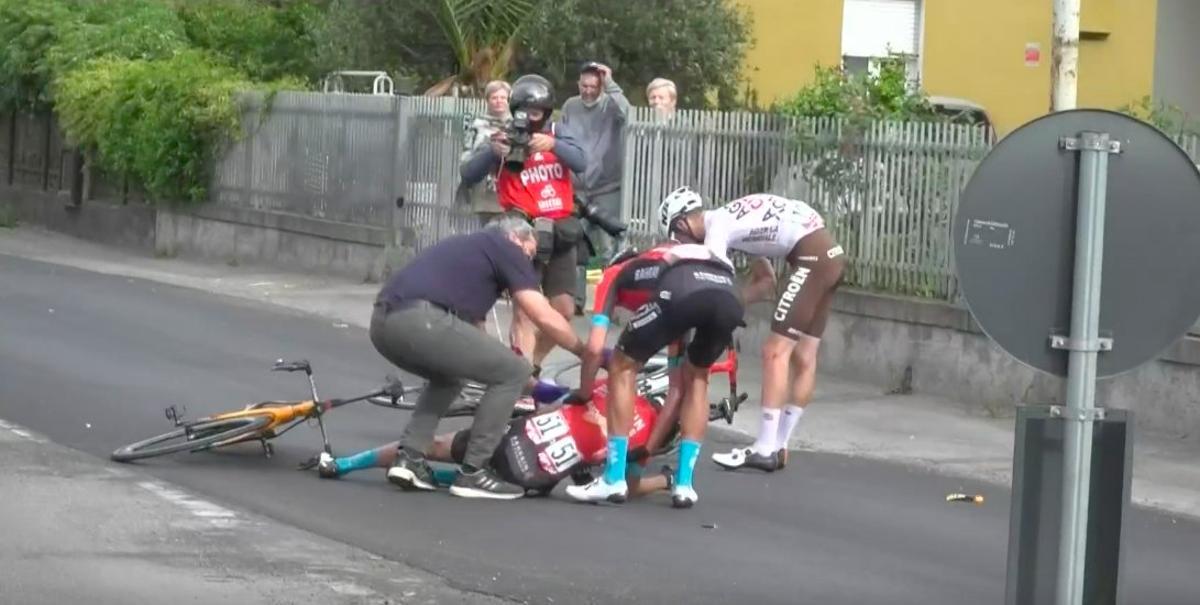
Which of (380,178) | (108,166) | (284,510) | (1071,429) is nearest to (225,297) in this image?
(380,178)

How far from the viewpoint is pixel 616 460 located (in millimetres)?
9609

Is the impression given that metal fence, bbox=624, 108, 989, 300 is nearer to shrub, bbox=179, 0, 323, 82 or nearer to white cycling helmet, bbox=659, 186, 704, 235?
white cycling helmet, bbox=659, 186, 704, 235

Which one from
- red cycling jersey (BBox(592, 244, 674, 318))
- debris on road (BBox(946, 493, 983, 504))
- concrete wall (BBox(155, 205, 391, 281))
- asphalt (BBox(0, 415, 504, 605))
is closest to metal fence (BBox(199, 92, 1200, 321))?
concrete wall (BBox(155, 205, 391, 281))

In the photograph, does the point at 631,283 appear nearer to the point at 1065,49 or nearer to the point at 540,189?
the point at 540,189

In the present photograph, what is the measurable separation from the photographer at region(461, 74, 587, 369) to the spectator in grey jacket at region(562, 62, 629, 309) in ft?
7.31

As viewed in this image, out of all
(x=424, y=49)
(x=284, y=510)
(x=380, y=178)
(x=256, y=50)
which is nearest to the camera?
(x=284, y=510)

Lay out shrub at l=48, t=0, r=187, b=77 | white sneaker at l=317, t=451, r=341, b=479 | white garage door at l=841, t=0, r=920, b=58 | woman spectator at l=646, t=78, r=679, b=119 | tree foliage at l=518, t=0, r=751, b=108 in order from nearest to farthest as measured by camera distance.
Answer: white sneaker at l=317, t=451, r=341, b=479, woman spectator at l=646, t=78, r=679, b=119, tree foliage at l=518, t=0, r=751, b=108, shrub at l=48, t=0, r=187, b=77, white garage door at l=841, t=0, r=920, b=58

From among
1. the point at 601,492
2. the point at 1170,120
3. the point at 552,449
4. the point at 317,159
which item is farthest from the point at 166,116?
the point at 601,492

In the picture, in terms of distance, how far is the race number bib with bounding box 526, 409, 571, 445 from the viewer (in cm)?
966

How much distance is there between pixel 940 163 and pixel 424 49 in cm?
1189

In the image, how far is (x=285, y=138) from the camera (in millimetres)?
22141

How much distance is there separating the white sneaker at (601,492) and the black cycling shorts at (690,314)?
24.8 inches

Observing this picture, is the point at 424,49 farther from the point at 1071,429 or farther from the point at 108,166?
the point at 1071,429

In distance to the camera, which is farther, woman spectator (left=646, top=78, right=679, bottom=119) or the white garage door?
the white garage door
